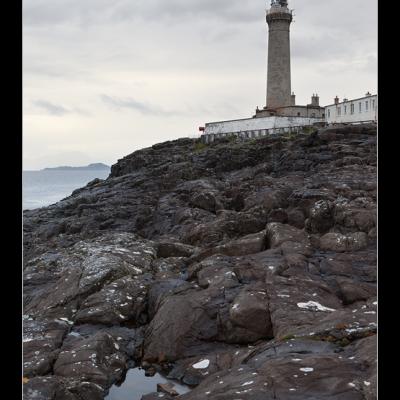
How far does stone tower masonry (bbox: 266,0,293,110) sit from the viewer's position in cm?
8656

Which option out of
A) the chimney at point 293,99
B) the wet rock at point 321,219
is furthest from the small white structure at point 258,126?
the wet rock at point 321,219

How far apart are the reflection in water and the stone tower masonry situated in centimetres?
7468

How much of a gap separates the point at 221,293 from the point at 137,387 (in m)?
5.32

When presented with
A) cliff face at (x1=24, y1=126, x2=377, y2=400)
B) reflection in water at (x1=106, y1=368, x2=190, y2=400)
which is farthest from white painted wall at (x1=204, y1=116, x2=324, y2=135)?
reflection in water at (x1=106, y1=368, x2=190, y2=400)

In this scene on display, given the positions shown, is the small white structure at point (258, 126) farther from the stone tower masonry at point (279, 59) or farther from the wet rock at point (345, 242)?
the wet rock at point (345, 242)

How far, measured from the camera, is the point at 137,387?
16656 mm

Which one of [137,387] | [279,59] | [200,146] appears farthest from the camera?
[279,59]

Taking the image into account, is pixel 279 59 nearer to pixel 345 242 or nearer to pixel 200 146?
pixel 200 146

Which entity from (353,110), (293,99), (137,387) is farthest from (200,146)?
(137,387)

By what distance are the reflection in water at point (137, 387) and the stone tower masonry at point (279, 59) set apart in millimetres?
74684

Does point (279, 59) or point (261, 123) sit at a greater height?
point (279, 59)

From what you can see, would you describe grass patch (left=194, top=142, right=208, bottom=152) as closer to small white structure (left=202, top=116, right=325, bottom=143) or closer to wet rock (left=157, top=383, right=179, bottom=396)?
small white structure (left=202, top=116, right=325, bottom=143)

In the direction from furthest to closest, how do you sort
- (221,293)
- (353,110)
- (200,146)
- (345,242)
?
(353,110) → (200,146) → (345,242) → (221,293)
